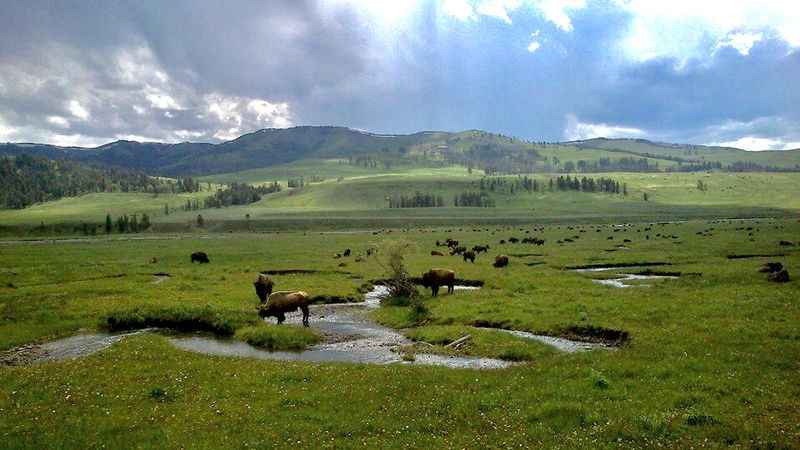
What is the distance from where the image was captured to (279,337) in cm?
2647

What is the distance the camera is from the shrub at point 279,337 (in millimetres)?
25906

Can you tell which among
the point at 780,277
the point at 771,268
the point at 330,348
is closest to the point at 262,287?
the point at 330,348

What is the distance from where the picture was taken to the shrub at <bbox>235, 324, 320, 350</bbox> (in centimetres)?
2591

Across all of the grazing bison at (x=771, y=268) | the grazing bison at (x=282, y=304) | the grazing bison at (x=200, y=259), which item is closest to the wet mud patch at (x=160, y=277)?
the grazing bison at (x=200, y=259)

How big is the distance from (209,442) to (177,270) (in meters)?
45.7

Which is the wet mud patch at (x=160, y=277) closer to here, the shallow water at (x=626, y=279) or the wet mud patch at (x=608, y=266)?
the shallow water at (x=626, y=279)

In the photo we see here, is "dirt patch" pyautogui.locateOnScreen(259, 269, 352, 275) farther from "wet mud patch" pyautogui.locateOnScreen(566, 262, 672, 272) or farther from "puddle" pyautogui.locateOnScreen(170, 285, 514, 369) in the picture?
"wet mud patch" pyautogui.locateOnScreen(566, 262, 672, 272)

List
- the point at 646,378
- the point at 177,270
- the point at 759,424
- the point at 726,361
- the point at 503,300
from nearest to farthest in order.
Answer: the point at 759,424 < the point at 646,378 < the point at 726,361 < the point at 503,300 < the point at 177,270

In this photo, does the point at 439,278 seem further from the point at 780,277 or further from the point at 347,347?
the point at 780,277

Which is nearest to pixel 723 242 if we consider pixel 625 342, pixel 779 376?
pixel 625 342

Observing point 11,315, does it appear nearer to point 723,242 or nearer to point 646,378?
point 646,378

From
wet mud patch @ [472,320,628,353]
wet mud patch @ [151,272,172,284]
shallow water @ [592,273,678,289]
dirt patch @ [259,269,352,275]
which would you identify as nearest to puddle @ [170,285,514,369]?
wet mud patch @ [472,320,628,353]

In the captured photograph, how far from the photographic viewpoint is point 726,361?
59.6ft

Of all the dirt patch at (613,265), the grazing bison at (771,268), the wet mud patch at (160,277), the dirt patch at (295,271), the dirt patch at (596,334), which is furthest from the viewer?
the dirt patch at (295,271)
